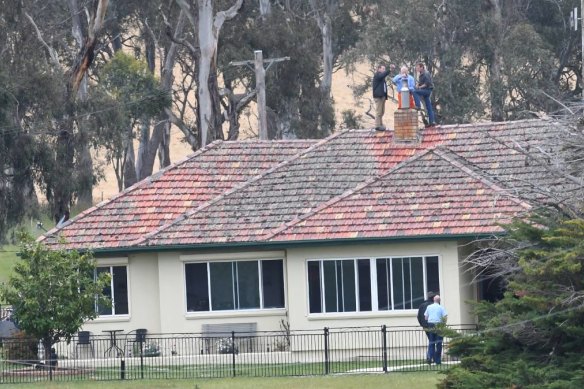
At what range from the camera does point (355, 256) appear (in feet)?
99.8

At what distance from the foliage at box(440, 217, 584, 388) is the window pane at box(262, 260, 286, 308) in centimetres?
1072

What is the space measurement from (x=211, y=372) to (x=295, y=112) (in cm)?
3208

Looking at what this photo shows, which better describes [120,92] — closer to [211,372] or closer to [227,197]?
[227,197]

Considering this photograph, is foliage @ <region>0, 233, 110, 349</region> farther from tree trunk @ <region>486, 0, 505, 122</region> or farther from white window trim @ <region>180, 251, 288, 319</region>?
tree trunk @ <region>486, 0, 505, 122</region>

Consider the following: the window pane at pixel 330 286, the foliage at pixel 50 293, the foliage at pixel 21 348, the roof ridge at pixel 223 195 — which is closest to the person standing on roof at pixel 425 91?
the roof ridge at pixel 223 195

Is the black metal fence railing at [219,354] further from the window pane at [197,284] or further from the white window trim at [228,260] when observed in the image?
the window pane at [197,284]

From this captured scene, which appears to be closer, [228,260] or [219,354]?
[219,354]

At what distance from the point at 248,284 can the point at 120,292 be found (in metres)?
2.81

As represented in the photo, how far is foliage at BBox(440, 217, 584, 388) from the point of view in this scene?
18.9 metres

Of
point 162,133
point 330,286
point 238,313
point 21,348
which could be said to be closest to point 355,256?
point 330,286

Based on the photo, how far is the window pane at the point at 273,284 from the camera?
1227 inches

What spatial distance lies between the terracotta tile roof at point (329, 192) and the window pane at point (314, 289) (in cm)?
86

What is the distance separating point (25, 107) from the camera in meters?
43.9

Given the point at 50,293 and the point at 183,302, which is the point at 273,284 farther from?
the point at 50,293
